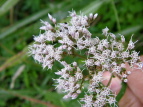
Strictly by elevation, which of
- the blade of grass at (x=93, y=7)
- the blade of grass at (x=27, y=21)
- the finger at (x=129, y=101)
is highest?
the blade of grass at (x=27, y=21)

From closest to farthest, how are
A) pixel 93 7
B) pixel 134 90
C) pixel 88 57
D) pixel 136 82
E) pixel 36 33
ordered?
1. pixel 88 57
2. pixel 136 82
3. pixel 134 90
4. pixel 93 7
5. pixel 36 33

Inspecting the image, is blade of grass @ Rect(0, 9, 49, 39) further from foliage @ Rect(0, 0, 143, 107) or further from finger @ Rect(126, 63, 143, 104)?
finger @ Rect(126, 63, 143, 104)

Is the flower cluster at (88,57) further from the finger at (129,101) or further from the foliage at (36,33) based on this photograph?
the foliage at (36,33)

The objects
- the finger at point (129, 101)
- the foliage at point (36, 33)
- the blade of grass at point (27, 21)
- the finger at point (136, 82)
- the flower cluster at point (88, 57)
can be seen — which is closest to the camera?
the flower cluster at point (88, 57)

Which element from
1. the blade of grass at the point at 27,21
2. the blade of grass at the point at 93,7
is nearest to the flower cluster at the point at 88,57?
the blade of grass at the point at 93,7

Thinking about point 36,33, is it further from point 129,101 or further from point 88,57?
point 129,101

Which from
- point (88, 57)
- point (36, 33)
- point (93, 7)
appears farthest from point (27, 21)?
point (88, 57)

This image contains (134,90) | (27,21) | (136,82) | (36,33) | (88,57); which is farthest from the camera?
(27,21)

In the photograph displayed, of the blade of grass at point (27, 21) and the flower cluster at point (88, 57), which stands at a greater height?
the blade of grass at point (27, 21)
